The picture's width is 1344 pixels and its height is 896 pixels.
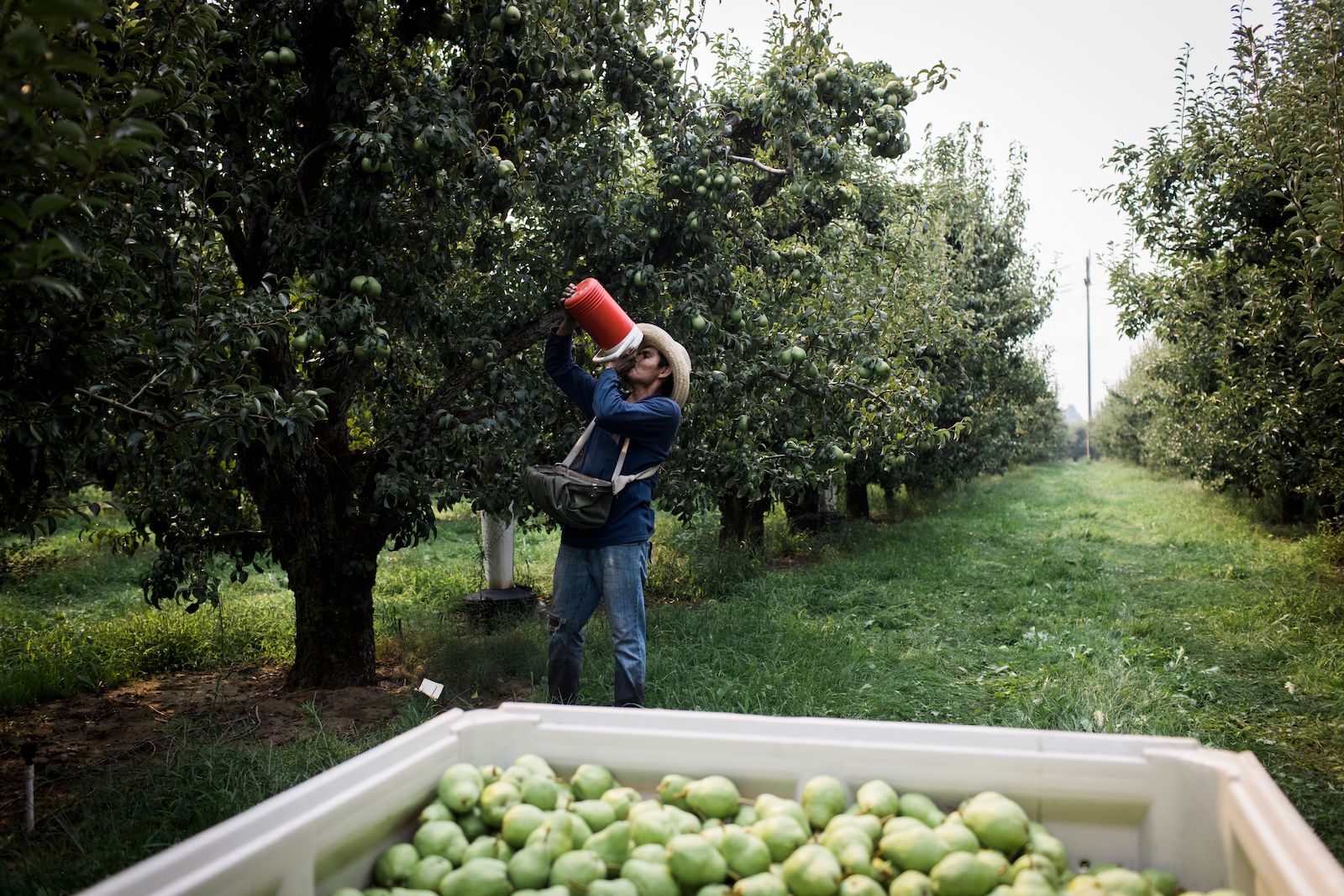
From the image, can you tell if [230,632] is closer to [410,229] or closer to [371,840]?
[410,229]

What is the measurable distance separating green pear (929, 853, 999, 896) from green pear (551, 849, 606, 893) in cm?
61

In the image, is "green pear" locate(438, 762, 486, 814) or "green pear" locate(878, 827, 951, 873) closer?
"green pear" locate(878, 827, 951, 873)

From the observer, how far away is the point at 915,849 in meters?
1.60

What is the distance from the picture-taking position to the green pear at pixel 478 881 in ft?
5.19

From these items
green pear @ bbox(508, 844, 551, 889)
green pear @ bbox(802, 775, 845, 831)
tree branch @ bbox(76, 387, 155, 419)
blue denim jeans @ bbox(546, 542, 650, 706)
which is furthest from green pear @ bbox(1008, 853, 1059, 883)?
tree branch @ bbox(76, 387, 155, 419)

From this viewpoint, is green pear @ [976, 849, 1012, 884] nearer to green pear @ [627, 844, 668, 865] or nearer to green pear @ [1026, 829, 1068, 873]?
green pear @ [1026, 829, 1068, 873]

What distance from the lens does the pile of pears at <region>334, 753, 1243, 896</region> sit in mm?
1555

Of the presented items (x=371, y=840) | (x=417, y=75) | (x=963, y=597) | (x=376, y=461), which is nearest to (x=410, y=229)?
(x=417, y=75)

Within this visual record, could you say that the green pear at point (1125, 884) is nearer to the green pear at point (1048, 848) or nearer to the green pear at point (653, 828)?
the green pear at point (1048, 848)

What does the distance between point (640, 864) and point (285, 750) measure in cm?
329

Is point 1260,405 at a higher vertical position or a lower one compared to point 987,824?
higher

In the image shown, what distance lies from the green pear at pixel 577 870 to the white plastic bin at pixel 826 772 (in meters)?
0.33

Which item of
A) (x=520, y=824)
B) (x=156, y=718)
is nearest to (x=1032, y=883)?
(x=520, y=824)

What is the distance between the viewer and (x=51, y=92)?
1.59 meters
